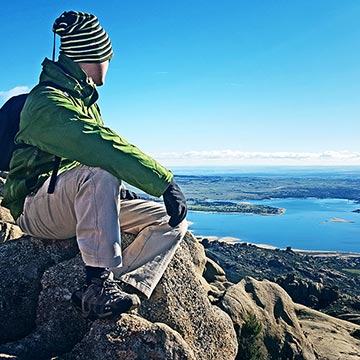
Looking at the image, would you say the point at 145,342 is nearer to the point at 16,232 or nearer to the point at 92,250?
the point at 92,250

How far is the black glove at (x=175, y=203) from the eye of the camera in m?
3.66

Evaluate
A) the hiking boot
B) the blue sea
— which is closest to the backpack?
the hiking boot

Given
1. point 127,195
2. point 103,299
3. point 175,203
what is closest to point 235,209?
point 127,195

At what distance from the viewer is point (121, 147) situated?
133 inches

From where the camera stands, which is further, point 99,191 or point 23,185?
point 23,185

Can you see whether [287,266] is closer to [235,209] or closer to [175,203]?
[175,203]

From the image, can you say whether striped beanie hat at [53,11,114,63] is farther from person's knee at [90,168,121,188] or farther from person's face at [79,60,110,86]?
person's knee at [90,168,121,188]

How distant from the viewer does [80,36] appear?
12.3 ft

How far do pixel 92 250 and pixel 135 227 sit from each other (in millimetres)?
906

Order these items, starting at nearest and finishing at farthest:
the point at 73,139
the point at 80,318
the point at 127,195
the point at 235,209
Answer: the point at 73,139
the point at 80,318
the point at 127,195
the point at 235,209

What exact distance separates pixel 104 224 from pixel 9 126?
1260mm

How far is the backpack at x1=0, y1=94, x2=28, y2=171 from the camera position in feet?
12.8

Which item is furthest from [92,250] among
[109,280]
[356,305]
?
[356,305]

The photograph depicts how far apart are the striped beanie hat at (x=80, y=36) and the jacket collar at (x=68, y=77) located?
82mm
